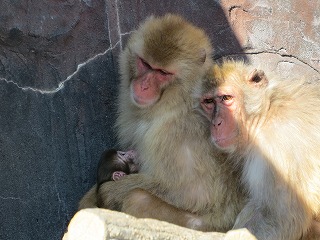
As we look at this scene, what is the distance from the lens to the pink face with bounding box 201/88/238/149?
4.46 metres

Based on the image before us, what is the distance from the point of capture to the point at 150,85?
4.68 metres

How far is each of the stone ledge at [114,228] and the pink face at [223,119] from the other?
1.17m

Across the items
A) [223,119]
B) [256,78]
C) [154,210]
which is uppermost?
[256,78]

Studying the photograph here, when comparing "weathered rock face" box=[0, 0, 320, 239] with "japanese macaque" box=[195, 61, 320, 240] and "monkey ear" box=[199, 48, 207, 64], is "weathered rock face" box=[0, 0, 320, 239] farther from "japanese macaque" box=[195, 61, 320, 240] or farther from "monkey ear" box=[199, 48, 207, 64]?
"japanese macaque" box=[195, 61, 320, 240]

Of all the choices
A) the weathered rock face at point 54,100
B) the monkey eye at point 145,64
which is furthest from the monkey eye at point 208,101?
the weathered rock face at point 54,100

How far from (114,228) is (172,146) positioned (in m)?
1.51

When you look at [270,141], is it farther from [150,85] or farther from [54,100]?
[54,100]

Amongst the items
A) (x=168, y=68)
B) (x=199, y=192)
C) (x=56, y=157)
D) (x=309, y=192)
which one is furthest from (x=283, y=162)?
(x=56, y=157)

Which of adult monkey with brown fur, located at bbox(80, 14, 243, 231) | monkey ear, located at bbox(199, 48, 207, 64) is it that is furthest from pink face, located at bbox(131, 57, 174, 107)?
monkey ear, located at bbox(199, 48, 207, 64)

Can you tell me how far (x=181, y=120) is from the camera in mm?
4645

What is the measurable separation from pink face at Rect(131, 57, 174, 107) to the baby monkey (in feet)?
1.13

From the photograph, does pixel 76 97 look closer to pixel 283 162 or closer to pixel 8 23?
pixel 8 23

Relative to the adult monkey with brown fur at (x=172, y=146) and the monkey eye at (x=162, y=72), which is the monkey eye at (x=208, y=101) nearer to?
the adult monkey with brown fur at (x=172, y=146)

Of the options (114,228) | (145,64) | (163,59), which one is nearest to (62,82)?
(145,64)
